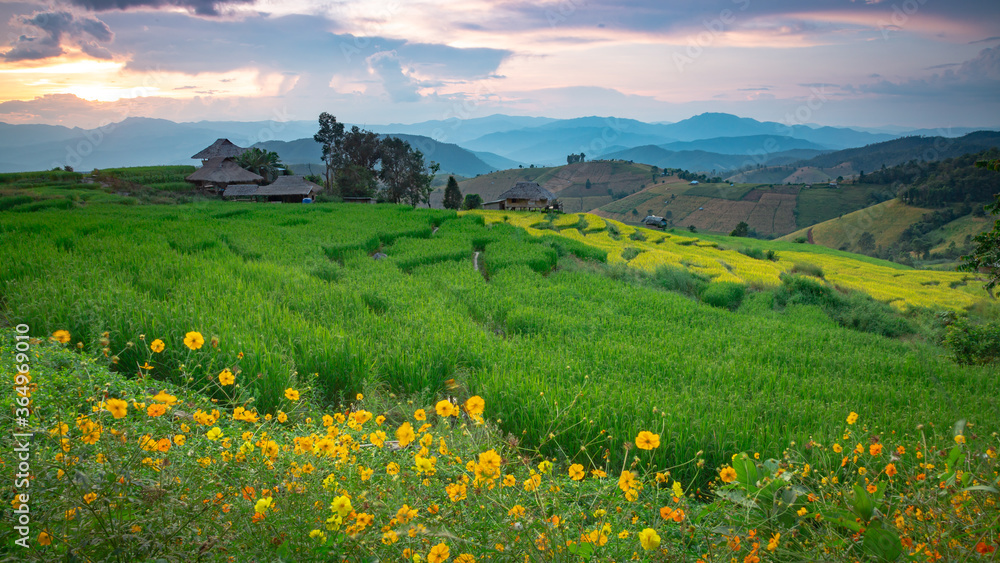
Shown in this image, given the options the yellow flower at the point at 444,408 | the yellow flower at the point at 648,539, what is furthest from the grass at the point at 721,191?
the yellow flower at the point at 648,539

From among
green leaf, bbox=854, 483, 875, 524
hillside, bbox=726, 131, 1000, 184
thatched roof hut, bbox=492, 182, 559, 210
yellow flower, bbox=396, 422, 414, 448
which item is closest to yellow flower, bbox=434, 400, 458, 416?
yellow flower, bbox=396, 422, 414, 448

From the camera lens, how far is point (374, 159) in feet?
163

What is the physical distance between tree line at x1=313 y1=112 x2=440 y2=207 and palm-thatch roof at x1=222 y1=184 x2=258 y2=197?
10.4m

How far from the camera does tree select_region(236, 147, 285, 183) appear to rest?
46.3m

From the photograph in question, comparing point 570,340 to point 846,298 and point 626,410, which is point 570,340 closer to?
point 626,410

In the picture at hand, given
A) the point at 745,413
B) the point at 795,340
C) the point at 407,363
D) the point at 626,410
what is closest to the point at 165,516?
the point at 407,363

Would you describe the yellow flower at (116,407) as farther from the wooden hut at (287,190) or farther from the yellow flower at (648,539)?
the wooden hut at (287,190)

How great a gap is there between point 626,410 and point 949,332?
834cm

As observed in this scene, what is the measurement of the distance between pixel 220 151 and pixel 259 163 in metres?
3.80

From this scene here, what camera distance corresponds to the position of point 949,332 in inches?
319

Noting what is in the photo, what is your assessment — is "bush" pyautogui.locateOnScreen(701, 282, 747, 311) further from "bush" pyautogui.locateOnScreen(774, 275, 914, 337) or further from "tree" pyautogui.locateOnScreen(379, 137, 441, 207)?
"tree" pyautogui.locateOnScreen(379, 137, 441, 207)

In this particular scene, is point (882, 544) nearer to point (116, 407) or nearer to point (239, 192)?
point (116, 407)

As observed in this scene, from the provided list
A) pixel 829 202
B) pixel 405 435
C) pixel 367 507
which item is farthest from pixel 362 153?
pixel 829 202

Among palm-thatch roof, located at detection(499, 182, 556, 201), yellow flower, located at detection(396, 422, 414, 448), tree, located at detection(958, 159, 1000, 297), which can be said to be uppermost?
palm-thatch roof, located at detection(499, 182, 556, 201)
